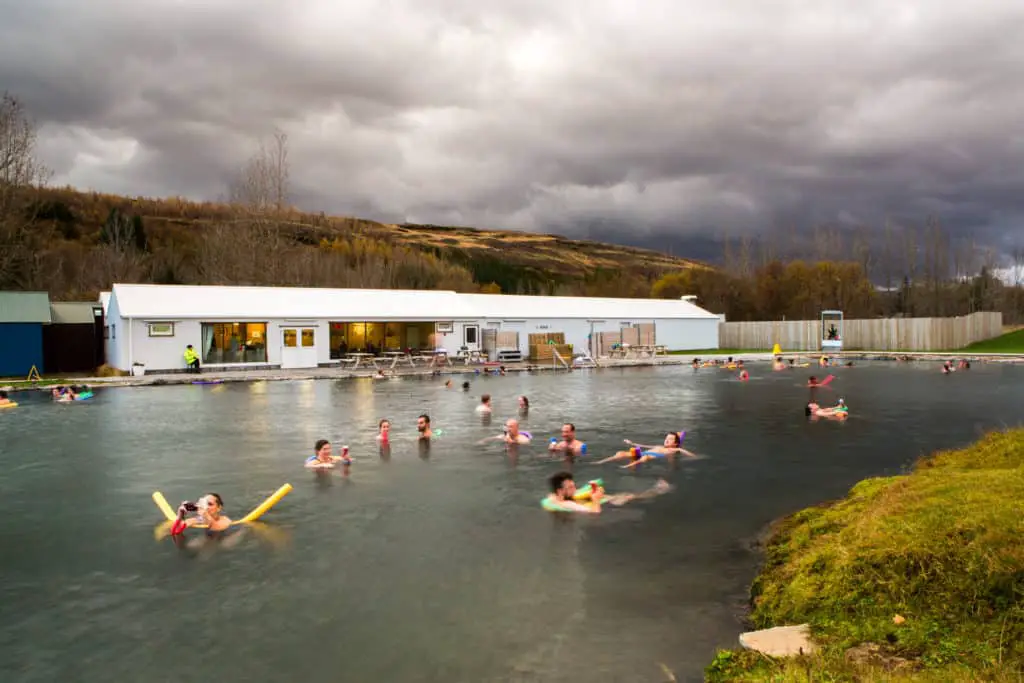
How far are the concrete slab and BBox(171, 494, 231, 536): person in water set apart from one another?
660 centimetres

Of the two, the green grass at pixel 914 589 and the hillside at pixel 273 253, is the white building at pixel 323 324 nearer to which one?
the hillside at pixel 273 253

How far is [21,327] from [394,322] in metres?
17.4

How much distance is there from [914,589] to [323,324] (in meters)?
32.8

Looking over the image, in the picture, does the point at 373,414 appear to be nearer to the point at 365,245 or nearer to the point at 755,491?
the point at 755,491

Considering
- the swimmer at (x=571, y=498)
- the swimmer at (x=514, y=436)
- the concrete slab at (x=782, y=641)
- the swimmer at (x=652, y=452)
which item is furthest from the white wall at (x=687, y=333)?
the concrete slab at (x=782, y=641)

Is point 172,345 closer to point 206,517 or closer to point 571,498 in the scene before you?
point 206,517

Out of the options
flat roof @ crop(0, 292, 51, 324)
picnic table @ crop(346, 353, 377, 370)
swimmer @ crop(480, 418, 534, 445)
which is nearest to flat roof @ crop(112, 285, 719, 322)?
picnic table @ crop(346, 353, 377, 370)

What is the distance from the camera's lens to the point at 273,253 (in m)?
53.8

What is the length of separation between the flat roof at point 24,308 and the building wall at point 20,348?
0.91 ft

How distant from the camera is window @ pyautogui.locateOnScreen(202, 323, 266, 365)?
107 feet

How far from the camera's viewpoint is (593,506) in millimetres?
9539

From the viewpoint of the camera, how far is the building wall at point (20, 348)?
30922 millimetres

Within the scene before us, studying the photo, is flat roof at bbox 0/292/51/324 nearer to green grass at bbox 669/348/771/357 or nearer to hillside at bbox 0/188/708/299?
hillside at bbox 0/188/708/299

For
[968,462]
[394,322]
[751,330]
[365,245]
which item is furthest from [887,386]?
[365,245]
